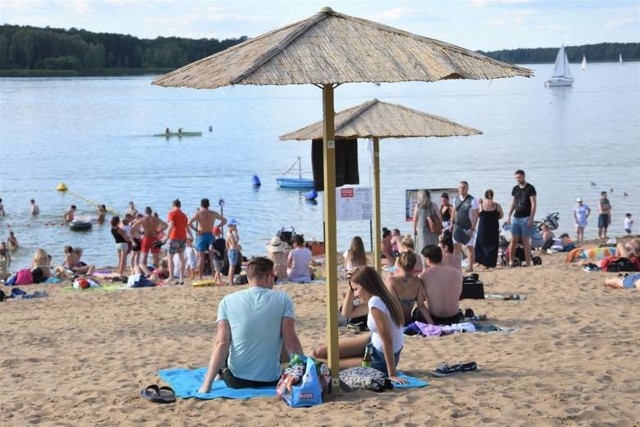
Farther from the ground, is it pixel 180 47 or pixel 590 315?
pixel 180 47

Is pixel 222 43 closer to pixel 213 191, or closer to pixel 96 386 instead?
pixel 213 191

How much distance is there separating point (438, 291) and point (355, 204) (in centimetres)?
757

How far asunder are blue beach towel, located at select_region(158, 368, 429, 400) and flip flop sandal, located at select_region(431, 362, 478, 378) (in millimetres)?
271

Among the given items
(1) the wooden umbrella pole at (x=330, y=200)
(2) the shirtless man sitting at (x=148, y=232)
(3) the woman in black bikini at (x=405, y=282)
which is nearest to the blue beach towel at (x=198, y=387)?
(1) the wooden umbrella pole at (x=330, y=200)

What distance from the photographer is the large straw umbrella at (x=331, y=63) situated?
18.9ft

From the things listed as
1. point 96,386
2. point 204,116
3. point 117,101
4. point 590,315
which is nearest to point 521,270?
point 590,315

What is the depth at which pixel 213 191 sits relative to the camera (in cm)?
4541

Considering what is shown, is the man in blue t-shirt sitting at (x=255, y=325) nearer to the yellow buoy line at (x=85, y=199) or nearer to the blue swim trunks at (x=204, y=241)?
the blue swim trunks at (x=204, y=241)

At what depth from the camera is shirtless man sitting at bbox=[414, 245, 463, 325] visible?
8.73 metres

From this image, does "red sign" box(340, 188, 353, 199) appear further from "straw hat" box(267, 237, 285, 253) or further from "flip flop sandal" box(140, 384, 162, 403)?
"flip flop sandal" box(140, 384, 162, 403)

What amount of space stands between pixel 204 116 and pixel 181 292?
10901 cm

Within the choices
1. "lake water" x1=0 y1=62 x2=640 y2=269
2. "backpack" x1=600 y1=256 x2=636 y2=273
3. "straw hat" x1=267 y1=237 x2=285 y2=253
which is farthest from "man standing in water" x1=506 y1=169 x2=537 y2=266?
"lake water" x1=0 y1=62 x2=640 y2=269

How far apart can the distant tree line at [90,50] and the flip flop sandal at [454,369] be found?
466 ft

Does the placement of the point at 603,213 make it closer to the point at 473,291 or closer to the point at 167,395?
the point at 473,291
